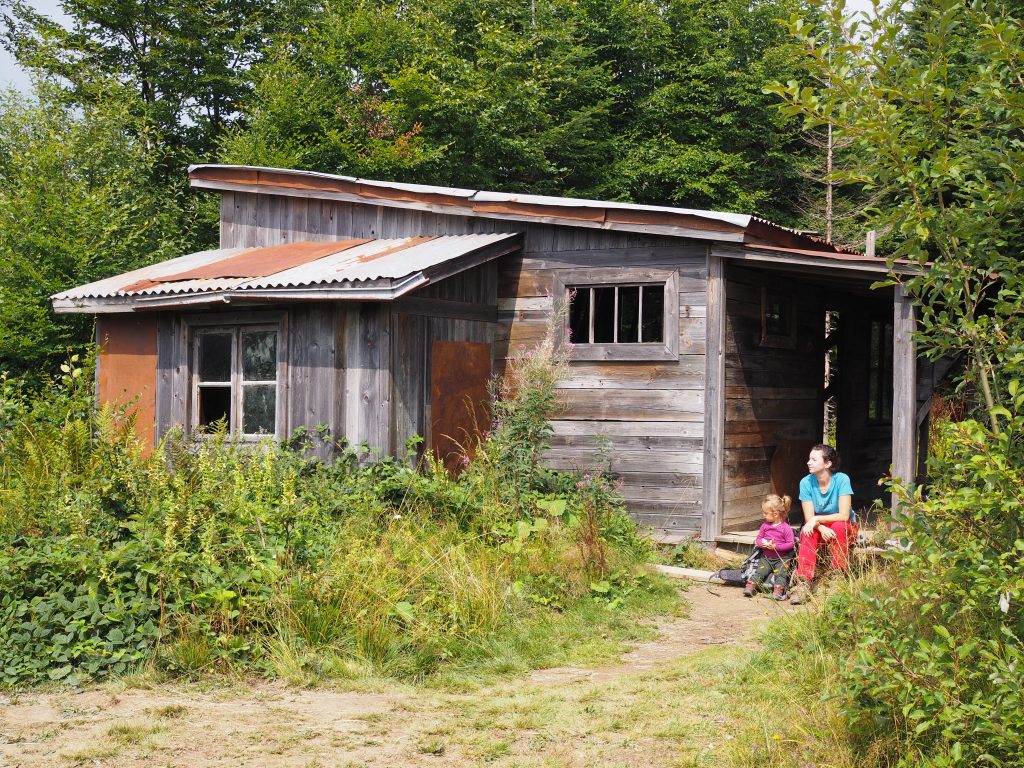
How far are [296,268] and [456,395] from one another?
7.24 feet

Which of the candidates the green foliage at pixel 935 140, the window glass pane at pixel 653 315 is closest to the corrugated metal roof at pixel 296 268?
the window glass pane at pixel 653 315

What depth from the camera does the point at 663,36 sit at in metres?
27.2

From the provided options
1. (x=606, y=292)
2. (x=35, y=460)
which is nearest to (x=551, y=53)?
(x=606, y=292)

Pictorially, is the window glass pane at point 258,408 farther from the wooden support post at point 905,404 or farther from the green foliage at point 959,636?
the green foliage at point 959,636

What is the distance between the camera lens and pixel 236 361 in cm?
1094

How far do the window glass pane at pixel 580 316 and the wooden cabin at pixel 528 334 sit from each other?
17mm

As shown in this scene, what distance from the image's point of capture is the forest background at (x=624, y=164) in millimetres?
3629

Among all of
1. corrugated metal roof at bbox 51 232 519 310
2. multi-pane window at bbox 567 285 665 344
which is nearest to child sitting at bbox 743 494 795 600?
multi-pane window at bbox 567 285 665 344

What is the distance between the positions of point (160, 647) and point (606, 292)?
6.44 m

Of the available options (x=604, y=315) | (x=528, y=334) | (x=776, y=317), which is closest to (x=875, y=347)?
(x=776, y=317)

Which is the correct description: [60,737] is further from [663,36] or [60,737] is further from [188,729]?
[663,36]

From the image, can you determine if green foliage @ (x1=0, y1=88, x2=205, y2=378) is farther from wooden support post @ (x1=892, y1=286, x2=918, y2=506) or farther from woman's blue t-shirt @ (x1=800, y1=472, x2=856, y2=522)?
wooden support post @ (x1=892, y1=286, x2=918, y2=506)

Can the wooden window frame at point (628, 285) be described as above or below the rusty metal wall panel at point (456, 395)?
above

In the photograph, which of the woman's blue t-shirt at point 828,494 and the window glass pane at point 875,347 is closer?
the woman's blue t-shirt at point 828,494
